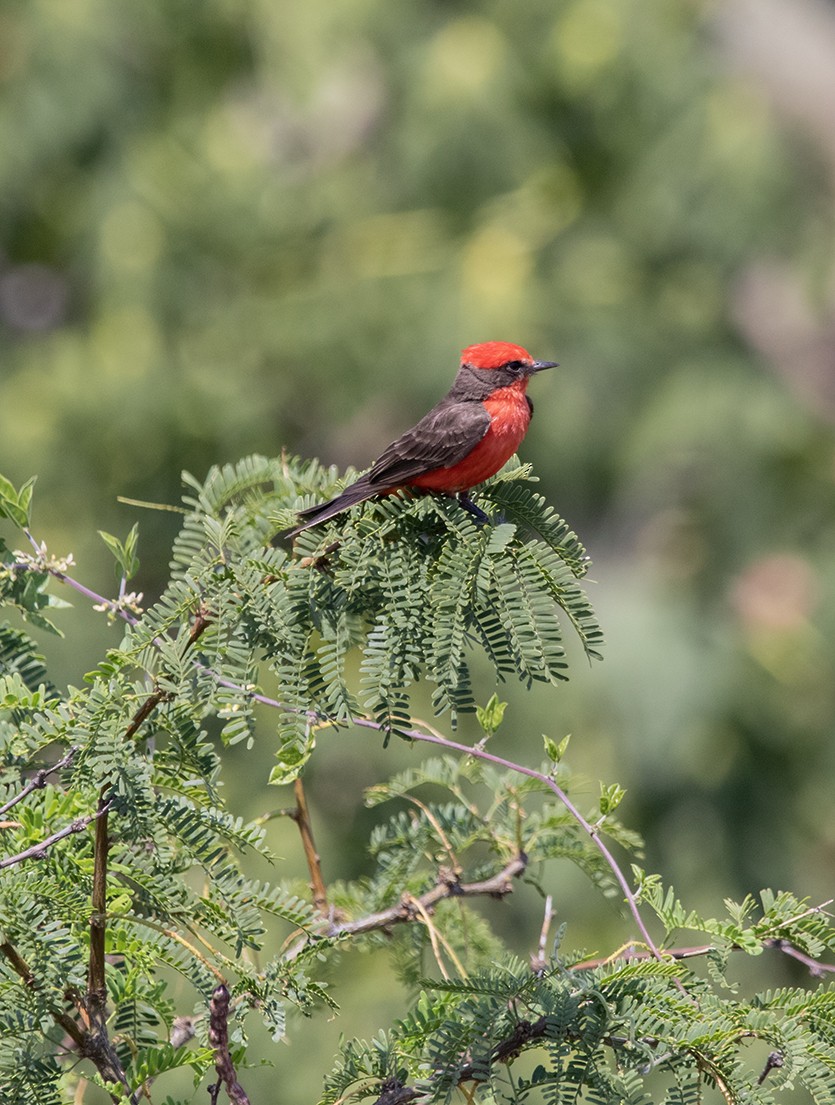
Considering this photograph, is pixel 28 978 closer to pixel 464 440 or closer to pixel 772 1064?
pixel 772 1064

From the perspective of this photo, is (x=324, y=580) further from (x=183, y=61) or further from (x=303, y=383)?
(x=183, y=61)

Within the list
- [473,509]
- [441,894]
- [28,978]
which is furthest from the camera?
[441,894]

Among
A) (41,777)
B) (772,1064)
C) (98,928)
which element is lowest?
(772,1064)

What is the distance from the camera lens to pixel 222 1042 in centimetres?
176

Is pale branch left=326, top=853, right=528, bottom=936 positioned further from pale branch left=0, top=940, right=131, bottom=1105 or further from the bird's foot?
the bird's foot

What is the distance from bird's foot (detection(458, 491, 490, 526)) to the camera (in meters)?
2.34

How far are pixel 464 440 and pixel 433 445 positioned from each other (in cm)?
9

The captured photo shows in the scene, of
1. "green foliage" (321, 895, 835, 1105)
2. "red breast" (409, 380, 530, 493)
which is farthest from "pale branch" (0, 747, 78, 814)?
"red breast" (409, 380, 530, 493)

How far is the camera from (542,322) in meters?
10.2

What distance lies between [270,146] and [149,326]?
2.09 meters

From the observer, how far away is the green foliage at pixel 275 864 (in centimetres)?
188

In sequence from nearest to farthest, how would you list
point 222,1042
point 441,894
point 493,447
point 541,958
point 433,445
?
point 222,1042, point 541,958, point 441,894, point 433,445, point 493,447

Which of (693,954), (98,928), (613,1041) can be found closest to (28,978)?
(98,928)

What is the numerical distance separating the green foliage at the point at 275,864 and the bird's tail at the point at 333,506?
1.6 inches
